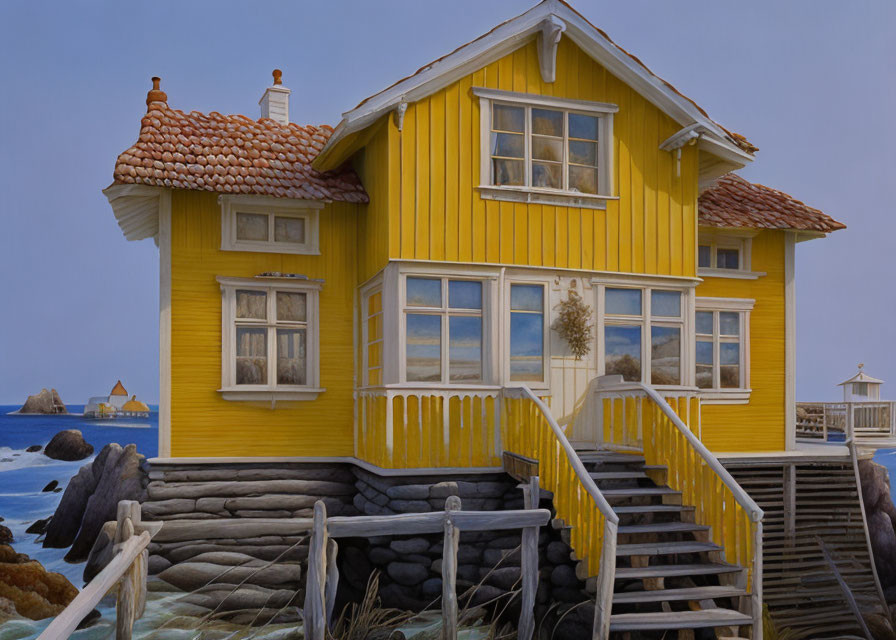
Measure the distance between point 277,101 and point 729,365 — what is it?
965cm

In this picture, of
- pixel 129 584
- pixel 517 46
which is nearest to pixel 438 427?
pixel 129 584

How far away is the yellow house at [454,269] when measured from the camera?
1101 centimetres

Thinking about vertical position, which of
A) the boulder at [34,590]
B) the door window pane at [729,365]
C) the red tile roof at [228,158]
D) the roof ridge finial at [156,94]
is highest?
the roof ridge finial at [156,94]

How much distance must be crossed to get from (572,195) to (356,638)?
6.78m

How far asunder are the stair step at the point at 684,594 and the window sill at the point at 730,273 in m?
6.89

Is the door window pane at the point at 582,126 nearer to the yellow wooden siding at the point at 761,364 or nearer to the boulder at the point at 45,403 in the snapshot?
the yellow wooden siding at the point at 761,364

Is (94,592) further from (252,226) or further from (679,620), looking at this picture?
(252,226)

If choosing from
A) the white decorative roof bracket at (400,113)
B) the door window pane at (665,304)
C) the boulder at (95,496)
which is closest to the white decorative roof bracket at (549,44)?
the white decorative roof bracket at (400,113)

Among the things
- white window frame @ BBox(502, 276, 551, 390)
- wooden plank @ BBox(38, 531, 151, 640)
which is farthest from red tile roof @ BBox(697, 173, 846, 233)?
wooden plank @ BBox(38, 531, 151, 640)

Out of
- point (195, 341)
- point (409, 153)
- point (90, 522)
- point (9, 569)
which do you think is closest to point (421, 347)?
point (409, 153)

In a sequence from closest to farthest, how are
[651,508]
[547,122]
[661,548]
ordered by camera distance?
[661,548] → [651,508] → [547,122]

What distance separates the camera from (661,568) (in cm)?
918

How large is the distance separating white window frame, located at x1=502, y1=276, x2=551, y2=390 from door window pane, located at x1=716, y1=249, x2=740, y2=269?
15.5ft

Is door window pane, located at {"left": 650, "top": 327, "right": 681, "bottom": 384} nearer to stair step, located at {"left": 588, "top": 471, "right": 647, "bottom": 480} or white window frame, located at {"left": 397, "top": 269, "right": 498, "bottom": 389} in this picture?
stair step, located at {"left": 588, "top": 471, "right": 647, "bottom": 480}
